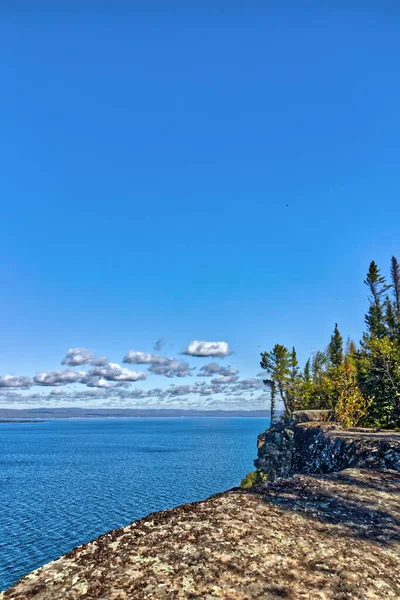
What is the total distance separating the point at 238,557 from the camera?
4.54 m

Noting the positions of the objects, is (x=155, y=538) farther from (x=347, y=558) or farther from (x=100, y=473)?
(x=100, y=473)

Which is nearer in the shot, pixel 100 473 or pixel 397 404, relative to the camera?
pixel 397 404

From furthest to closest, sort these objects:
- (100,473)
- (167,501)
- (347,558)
A: 1. (100,473)
2. (167,501)
3. (347,558)

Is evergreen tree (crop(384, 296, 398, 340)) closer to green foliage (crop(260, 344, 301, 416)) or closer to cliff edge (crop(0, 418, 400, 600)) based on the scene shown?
green foliage (crop(260, 344, 301, 416))

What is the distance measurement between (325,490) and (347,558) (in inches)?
126

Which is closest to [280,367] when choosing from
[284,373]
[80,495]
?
[284,373]

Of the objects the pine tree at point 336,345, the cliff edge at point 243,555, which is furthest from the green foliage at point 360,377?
the cliff edge at point 243,555

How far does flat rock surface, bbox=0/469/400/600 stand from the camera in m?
3.90

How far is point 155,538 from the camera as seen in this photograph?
498cm

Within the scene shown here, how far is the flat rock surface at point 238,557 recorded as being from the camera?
390 cm

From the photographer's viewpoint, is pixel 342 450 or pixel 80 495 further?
pixel 80 495

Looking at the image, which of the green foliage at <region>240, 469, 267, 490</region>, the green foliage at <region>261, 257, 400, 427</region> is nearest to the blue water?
the green foliage at <region>240, 469, 267, 490</region>

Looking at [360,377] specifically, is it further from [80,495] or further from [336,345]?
[336,345]

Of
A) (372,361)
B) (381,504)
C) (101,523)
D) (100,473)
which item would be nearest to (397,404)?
(372,361)
